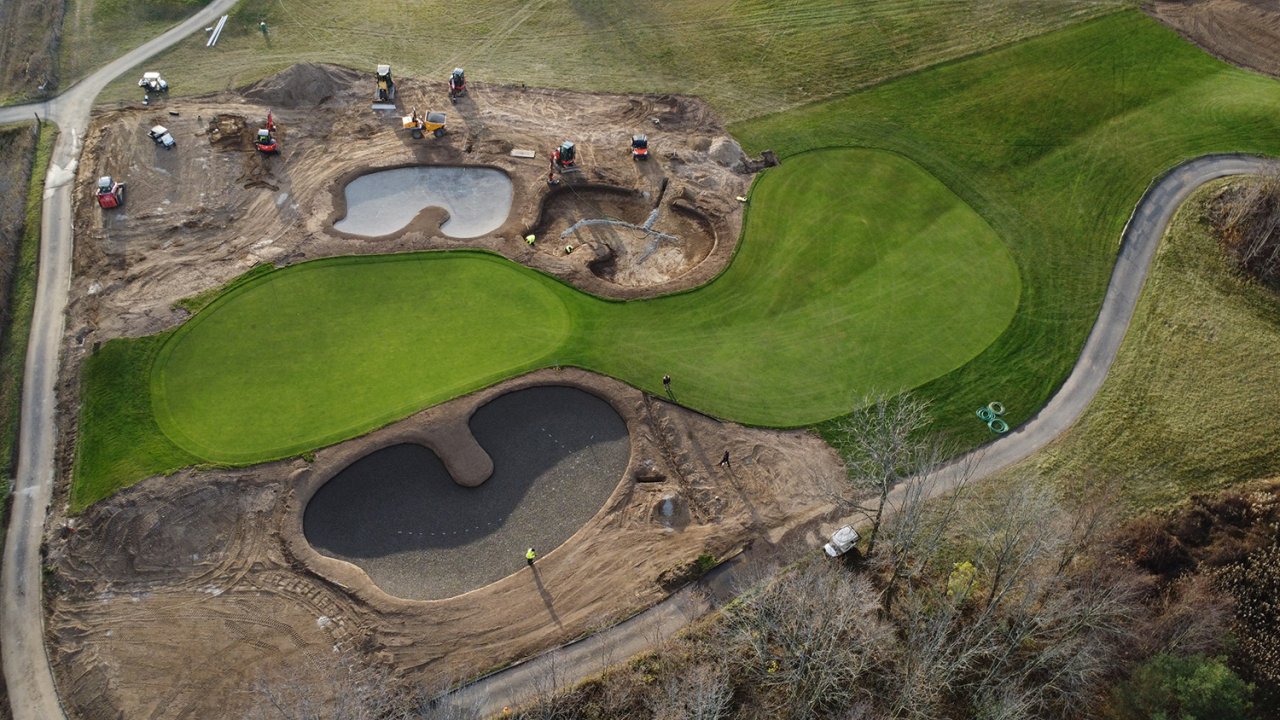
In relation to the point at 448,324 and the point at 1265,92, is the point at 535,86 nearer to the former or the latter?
the point at 448,324

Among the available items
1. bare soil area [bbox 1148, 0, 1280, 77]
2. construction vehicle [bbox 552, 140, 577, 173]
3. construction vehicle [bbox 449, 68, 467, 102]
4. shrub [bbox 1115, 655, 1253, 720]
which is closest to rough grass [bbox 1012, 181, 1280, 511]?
shrub [bbox 1115, 655, 1253, 720]

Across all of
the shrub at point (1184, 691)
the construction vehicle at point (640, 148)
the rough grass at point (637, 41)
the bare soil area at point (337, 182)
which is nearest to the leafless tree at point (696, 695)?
the shrub at point (1184, 691)

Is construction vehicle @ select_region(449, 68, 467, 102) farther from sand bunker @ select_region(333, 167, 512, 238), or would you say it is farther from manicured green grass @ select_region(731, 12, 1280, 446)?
manicured green grass @ select_region(731, 12, 1280, 446)

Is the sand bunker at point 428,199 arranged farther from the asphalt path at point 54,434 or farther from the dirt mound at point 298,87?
the asphalt path at point 54,434

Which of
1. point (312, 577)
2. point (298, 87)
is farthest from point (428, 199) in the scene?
point (312, 577)

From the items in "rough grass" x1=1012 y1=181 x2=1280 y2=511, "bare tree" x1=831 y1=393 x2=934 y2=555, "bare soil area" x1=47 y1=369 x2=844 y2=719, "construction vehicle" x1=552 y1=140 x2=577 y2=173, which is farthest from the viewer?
"construction vehicle" x1=552 y1=140 x2=577 y2=173

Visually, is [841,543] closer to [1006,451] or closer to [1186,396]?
[1006,451]
